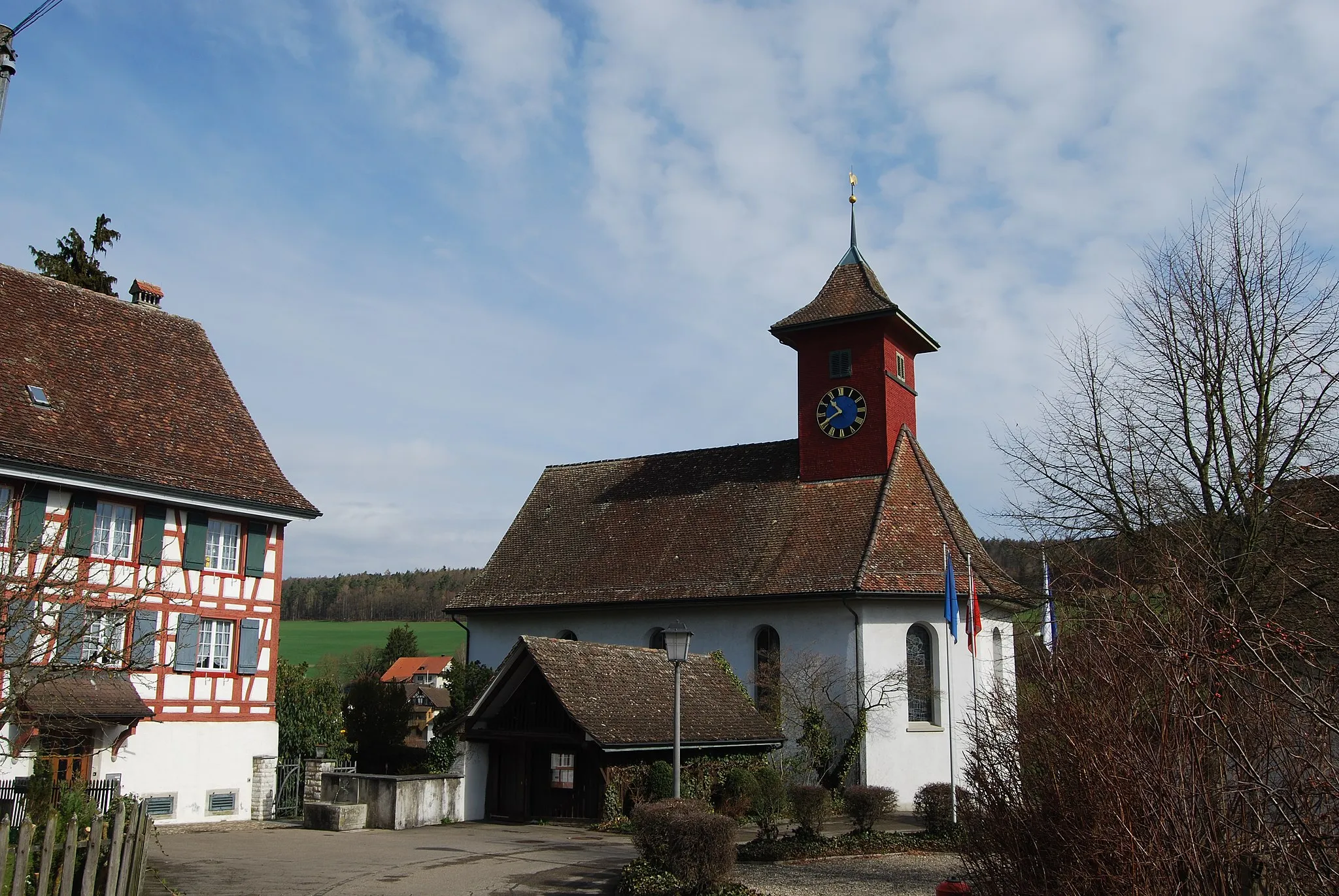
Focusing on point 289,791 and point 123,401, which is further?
point 289,791

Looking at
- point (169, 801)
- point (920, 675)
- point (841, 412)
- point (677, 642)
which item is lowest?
point (169, 801)

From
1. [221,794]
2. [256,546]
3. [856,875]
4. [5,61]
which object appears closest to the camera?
[5,61]

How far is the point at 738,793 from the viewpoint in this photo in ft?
76.0

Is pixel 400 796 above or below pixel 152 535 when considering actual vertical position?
below

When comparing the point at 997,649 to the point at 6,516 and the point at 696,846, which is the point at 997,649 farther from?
the point at 6,516

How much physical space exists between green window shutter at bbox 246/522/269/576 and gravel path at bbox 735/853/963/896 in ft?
46.8

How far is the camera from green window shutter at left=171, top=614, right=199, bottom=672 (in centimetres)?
2334

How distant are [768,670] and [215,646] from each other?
13.1 m

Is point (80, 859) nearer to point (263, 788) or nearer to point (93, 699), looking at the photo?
point (93, 699)

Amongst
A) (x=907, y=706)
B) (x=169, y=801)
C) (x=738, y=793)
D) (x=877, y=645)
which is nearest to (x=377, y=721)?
(x=169, y=801)

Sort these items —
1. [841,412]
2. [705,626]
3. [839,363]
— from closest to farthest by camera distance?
[705,626]
[841,412]
[839,363]

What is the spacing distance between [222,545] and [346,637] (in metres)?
72.2

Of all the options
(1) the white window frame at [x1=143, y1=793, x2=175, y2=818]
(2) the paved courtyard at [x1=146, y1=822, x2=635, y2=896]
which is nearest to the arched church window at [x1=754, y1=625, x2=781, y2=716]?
(2) the paved courtyard at [x1=146, y1=822, x2=635, y2=896]

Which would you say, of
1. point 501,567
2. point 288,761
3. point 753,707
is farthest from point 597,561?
point 288,761
